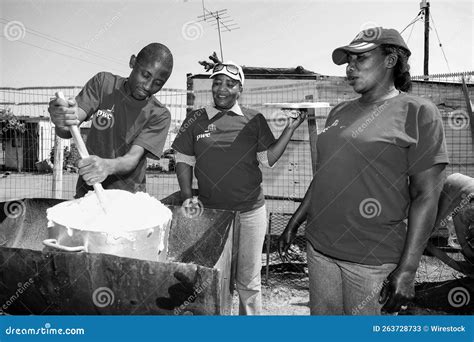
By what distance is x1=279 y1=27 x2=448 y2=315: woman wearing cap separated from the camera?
184cm

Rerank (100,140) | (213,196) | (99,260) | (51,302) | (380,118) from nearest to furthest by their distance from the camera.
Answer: (99,260), (51,302), (380,118), (100,140), (213,196)

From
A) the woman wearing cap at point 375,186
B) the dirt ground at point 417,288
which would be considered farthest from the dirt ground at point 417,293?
the woman wearing cap at point 375,186

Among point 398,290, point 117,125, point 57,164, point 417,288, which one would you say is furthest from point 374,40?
point 57,164

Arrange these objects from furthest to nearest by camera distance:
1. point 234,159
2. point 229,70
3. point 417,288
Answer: point 417,288 < point 229,70 < point 234,159

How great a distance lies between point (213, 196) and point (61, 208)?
1.22 m

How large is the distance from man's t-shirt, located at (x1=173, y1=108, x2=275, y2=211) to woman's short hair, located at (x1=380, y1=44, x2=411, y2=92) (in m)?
1.25

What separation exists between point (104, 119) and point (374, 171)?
177 cm

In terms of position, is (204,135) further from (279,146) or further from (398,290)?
(398,290)

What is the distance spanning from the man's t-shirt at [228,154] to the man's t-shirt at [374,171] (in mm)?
1021

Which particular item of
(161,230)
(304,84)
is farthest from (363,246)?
(304,84)

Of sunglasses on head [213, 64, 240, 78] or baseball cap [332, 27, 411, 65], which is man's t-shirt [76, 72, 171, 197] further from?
baseball cap [332, 27, 411, 65]

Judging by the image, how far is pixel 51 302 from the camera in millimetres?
1761

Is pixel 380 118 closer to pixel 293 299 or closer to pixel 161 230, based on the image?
pixel 161 230

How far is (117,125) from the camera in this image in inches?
108
